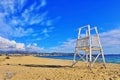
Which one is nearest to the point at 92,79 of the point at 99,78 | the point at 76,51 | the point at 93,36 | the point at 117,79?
the point at 99,78

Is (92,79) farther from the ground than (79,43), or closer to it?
closer to it

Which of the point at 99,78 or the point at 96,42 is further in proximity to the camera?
the point at 96,42

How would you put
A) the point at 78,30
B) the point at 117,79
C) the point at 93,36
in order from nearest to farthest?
1. the point at 117,79
2. the point at 93,36
3. the point at 78,30

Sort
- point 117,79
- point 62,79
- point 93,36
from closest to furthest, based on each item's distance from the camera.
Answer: point 117,79 < point 62,79 < point 93,36

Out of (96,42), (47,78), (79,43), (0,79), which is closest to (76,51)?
(79,43)

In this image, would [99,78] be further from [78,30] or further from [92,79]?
[78,30]

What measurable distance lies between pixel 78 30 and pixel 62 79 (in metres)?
7.50

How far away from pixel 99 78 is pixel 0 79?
17.9 ft

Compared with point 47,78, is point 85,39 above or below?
above

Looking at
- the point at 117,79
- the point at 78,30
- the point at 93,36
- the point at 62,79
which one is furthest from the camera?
the point at 78,30

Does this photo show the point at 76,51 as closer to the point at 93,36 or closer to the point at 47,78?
the point at 93,36

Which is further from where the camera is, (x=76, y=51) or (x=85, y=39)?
(x=76, y=51)

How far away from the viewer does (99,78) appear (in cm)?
1096

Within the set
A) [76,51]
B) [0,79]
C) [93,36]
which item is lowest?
[0,79]
